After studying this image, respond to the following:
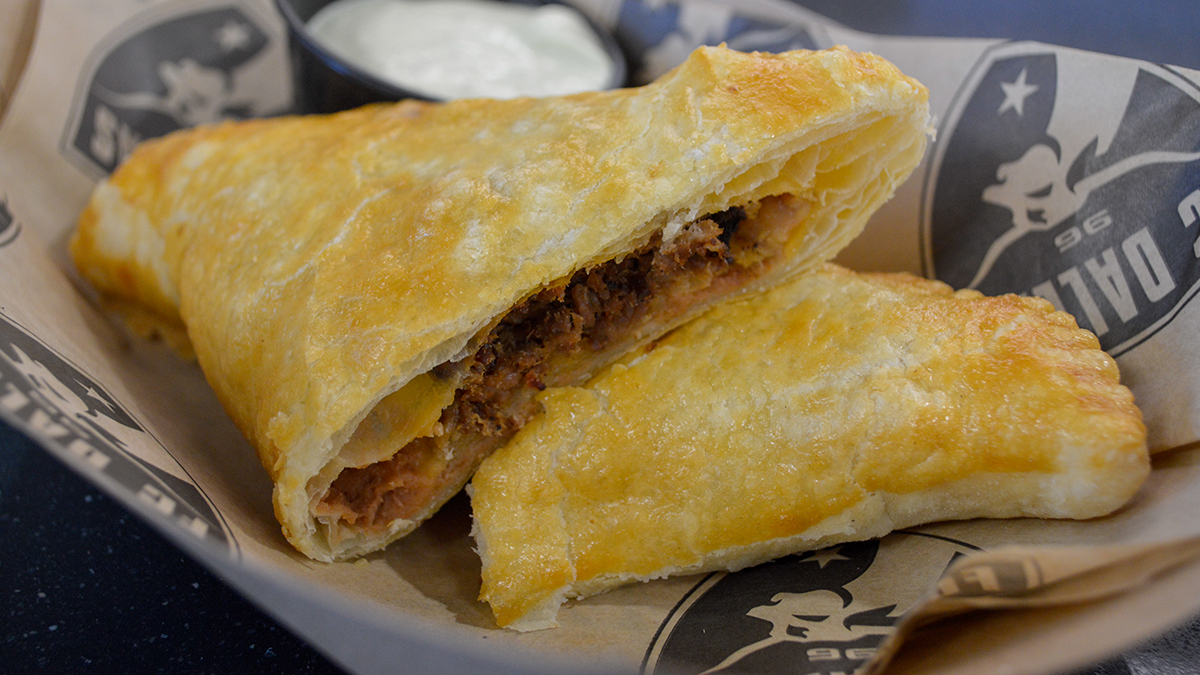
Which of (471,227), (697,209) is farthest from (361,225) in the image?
(697,209)

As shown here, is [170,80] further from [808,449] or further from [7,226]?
[808,449]

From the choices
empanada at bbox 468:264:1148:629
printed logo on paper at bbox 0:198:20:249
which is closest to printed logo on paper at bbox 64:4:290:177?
printed logo on paper at bbox 0:198:20:249

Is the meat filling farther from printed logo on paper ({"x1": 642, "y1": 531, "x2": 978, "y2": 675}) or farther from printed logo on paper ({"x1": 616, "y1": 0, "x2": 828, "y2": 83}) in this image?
printed logo on paper ({"x1": 616, "y1": 0, "x2": 828, "y2": 83})

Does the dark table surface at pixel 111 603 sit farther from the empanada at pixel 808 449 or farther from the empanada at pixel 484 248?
the empanada at pixel 808 449

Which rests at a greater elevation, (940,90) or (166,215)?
(940,90)

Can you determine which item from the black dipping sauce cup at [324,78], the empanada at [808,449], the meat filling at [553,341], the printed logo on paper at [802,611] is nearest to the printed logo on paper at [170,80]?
the black dipping sauce cup at [324,78]

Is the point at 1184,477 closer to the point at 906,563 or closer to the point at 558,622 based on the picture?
the point at 906,563
